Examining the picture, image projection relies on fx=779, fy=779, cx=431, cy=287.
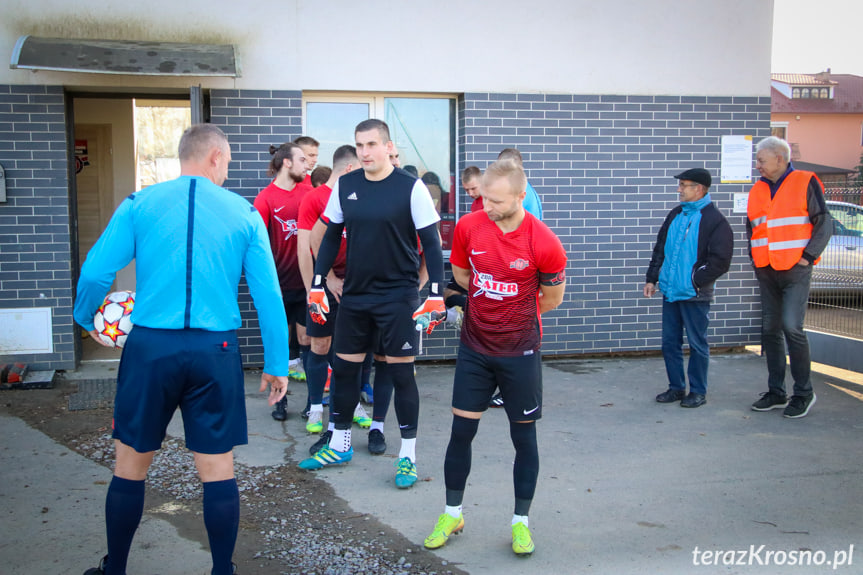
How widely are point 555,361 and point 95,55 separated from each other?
5415 mm

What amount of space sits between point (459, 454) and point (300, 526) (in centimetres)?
99

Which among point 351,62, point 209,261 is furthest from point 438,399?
point 209,261

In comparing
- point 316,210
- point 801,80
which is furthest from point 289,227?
point 801,80

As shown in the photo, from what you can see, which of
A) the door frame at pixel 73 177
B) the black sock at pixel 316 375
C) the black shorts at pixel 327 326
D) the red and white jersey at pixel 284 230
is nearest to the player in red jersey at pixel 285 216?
the red and white jersey at pixel 284 230

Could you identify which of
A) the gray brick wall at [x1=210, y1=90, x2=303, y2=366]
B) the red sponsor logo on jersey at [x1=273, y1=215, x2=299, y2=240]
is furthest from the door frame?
the red sponsor logo on jersey at [x1=273, y1=215, x2=299, y2=240]

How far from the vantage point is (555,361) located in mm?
8469

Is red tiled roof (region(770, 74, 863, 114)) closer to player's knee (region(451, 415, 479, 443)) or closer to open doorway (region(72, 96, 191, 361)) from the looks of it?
open doorway (region(72, 96, 191, 361))

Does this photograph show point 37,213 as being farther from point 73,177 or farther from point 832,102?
point 832,102

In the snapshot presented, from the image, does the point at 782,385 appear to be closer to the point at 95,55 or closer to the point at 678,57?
the point at 678,57

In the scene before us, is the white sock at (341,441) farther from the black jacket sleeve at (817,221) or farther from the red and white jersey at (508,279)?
the black jacket sleeve at (817,221)

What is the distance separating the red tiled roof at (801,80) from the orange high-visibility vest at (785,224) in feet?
152

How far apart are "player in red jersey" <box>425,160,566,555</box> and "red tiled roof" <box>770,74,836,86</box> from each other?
4971 cm

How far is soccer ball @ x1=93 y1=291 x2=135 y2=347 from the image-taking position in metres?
3.34

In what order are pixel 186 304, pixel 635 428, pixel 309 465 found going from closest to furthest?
pixel 186 304, pixel 309 465, pixel 635 428
